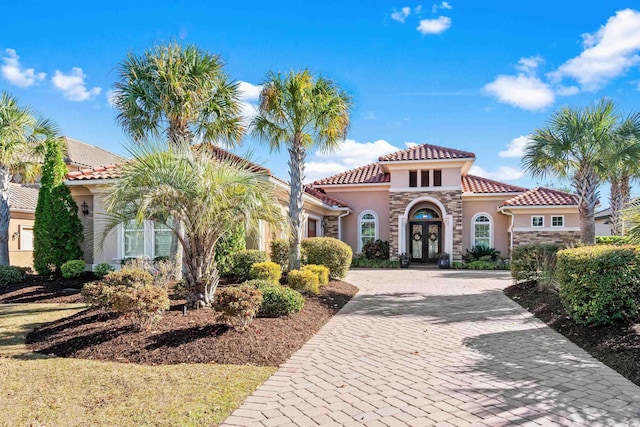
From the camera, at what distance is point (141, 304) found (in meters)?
6.48

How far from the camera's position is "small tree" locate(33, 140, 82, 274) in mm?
14453

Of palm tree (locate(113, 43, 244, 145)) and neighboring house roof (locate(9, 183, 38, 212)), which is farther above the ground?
palm tree (locate(113, 43, 244, 145))

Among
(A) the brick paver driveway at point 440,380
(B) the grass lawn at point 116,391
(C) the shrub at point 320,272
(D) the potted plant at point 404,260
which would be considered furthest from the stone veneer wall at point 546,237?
(B) the grass lawn at point 116,391

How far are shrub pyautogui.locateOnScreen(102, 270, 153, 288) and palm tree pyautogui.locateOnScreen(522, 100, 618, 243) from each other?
42.0ft

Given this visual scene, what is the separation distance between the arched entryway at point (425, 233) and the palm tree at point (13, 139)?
734 inches

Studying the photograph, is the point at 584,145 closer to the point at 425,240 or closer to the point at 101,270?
the point at 425,240

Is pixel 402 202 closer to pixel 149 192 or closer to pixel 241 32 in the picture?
pixel 241 32

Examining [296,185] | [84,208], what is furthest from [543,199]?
[84,208]

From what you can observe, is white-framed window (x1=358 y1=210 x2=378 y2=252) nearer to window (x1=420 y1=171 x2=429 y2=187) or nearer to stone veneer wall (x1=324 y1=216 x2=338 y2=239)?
stone veneer wall (x1=324 y1=216 x2=338 y2=239)

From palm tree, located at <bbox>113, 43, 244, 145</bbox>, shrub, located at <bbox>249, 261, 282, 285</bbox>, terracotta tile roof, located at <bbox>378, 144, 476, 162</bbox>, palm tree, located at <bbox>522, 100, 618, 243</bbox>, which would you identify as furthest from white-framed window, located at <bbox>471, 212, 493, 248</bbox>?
palm tree, located at <bbox>113, 43, 244, 145</bbox>

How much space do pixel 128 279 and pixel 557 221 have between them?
21.5 metres

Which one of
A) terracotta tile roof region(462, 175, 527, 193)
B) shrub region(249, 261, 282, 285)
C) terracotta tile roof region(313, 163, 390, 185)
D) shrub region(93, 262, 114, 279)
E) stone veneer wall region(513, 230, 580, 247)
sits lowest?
shrub region(93, 262, 114, 279)

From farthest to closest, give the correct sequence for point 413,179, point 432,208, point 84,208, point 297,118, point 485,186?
point 432,208 < point 485,186 < point 413,179 < point 84,208 < point 297,118

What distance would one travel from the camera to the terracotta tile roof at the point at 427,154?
22016 mm
